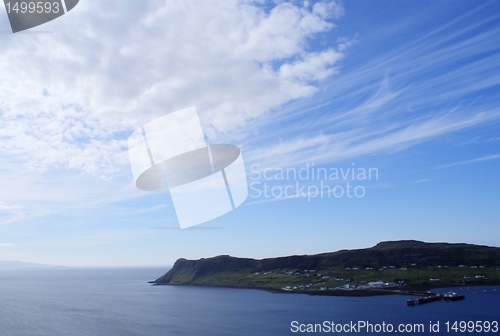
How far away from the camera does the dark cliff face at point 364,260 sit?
83188 mm

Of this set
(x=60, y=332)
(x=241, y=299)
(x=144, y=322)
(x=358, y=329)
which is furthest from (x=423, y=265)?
(x=60, y=332)

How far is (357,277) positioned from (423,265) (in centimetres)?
1757

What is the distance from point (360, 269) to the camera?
83.6 meters

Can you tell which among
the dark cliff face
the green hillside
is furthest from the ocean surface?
the dark cliff face

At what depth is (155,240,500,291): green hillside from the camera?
234ft

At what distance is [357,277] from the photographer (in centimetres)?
7725

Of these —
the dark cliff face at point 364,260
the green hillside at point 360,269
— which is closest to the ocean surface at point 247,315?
the green hillside at point 360,269

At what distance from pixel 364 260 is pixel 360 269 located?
5.19m

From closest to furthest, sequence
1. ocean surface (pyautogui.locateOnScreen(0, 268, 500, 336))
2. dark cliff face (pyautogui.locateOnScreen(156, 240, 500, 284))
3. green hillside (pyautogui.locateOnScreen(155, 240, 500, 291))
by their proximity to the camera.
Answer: ocean surface (pyautogui.locateOnScreen(0, 268, 500, 336))
green hillside (pyautogui.locateOnScreen(155, 240, 500, 291))
dark cliff face (pyautogui.locateOnScreen(156, 240, 500, 284))

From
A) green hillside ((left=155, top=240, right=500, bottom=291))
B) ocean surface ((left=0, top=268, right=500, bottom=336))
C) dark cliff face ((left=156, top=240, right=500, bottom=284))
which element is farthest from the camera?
dark cliff face ((left=156, top=240, right=500, bottom=284))

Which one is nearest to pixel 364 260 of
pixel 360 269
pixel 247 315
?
pixel 360 269

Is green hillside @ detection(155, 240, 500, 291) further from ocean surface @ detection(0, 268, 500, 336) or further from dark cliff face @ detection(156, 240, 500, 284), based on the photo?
ocean surface @ detection(0, 268, 500, 336)

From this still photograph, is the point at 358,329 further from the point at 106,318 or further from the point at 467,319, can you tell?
the point at 106,318

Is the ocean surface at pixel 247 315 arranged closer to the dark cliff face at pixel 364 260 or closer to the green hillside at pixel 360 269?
the green hillside at pixel 360 269
